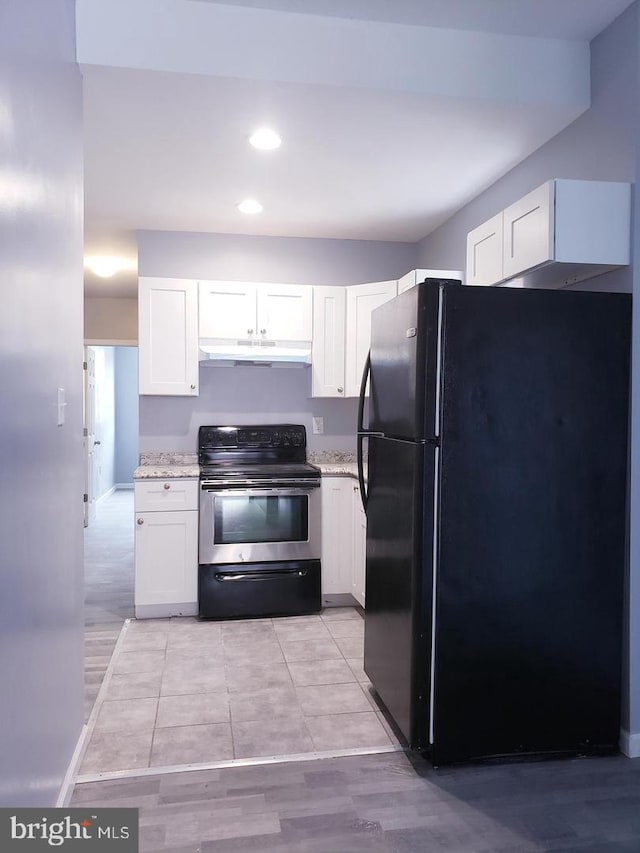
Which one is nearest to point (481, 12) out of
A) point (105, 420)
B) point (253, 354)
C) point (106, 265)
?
point (253, 354)

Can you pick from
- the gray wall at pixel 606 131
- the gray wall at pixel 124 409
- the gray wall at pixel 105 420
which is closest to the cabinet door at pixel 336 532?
the gray wall at pixel 606 131

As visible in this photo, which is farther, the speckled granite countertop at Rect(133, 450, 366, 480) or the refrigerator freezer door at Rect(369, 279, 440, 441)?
the speckled granite countertop at Rect(133, 450, 366, 480)

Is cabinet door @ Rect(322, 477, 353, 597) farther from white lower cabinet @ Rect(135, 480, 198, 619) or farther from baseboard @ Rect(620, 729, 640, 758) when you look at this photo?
baseboard @ Rect(620, 729, 640, 758)

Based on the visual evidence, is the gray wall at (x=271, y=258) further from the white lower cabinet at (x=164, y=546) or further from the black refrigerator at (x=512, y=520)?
the black refrigerator at (x=512, y=520)

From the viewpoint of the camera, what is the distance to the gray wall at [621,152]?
7.73 feet

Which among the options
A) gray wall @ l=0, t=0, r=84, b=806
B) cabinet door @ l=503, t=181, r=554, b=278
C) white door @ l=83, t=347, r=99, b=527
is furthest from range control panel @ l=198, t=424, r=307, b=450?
white door @ l=83, t=347, r=99, b=527

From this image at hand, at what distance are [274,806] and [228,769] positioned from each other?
276mm

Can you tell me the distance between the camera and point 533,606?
7.55 ft

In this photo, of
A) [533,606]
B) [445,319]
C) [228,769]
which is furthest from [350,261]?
[228,769]

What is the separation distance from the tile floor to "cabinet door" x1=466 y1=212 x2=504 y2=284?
1.92m

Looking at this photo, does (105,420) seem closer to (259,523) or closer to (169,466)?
(169,466)

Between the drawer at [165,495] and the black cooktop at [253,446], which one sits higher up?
the black cooktop at [253,446]

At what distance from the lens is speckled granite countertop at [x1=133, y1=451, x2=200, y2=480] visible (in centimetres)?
393

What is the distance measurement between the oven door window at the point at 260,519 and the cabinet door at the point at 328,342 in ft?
2.79
